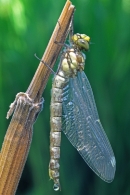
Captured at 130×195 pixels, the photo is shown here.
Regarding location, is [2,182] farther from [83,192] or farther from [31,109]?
[83,192]

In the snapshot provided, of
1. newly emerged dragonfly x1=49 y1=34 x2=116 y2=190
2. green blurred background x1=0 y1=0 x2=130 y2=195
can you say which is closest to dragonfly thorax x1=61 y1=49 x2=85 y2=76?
newly emerged dragonfly x1=49 y1=34 x2=116 y2=190

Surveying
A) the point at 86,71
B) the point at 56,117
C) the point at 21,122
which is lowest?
the point at 21,122

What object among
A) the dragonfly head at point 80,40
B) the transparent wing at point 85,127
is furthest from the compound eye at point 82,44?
the transparent wing at point 85,127

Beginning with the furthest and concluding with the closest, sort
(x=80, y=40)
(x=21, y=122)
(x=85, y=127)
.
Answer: (x=85, y=127) → (x=80, y=40) → (x=21, y=122)

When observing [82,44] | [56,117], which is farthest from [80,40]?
[56,117]

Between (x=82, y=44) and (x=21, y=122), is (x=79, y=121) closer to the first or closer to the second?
→ (x=82, y=44)

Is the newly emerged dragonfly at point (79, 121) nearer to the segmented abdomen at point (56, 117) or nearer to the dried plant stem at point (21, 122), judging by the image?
the segmented abdomen at point (56, 117)

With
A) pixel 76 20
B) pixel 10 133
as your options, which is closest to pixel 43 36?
pixel 76 20
